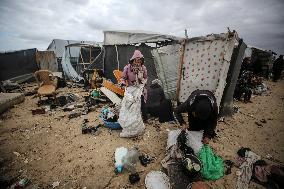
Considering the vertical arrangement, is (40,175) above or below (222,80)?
below

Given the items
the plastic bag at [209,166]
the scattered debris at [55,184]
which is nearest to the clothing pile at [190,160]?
the plastic bag at [209,166]

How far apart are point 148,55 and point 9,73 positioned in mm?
9239

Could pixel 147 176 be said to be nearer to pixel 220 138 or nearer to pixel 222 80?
pixel 220 138

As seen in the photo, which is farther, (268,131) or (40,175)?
(268,131)

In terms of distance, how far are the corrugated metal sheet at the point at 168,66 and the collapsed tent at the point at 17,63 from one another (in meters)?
9.68

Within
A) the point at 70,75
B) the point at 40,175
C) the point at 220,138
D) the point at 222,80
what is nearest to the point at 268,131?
the point at 220,138

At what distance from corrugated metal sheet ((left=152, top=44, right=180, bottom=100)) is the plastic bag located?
392 centimetres

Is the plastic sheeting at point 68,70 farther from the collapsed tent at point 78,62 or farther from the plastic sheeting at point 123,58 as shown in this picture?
the plastic sheeting at point 123,58

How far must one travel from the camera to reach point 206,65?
514cm

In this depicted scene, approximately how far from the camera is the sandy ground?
3.17 meters

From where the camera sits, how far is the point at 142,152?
Answer: 3.85m

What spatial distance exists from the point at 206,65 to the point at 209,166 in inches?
117

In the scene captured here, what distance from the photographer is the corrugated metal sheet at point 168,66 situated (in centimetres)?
695

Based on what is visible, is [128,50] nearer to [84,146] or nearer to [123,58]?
[123,58]
